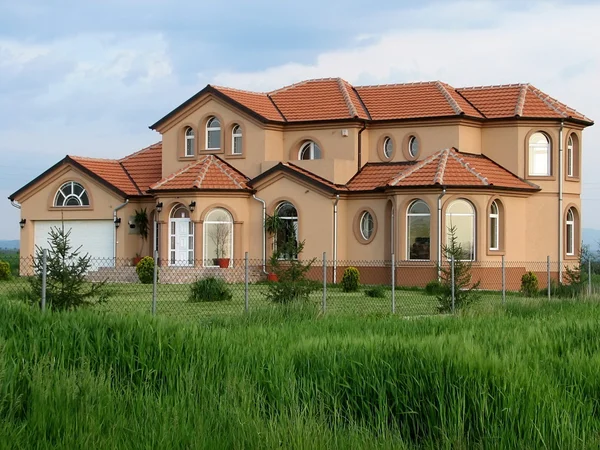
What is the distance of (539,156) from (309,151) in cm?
944

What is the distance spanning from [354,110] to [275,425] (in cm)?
3249

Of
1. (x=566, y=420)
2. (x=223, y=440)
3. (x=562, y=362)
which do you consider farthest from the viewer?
(x=562, y=362)

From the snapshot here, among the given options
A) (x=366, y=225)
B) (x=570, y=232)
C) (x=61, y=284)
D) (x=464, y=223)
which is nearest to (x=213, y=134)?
(x=366, y=225)

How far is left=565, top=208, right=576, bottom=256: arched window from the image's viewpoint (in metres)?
41.6

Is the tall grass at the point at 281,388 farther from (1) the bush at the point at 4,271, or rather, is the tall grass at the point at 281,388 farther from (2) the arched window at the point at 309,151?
(2) the arched window at the point at 309,151

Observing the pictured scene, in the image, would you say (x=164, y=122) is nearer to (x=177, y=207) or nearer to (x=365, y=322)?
(x=177, y=207)

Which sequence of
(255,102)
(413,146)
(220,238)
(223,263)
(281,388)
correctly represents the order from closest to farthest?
(281,388) < (223,263) < (220,238) < (413,146) < (255,102)

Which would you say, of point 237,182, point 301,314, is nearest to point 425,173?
point 237,182

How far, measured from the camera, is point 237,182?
40906 mm

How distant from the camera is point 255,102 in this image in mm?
43250

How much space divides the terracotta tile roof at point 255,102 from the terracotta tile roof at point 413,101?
389 cm

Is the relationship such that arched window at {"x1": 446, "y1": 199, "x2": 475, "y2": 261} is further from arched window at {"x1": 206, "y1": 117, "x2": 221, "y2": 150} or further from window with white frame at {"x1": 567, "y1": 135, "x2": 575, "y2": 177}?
arched window at {"x1": 206, "y1": 117, "x2": 221, "y2": 150}

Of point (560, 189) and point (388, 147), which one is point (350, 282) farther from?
point (560, 189)

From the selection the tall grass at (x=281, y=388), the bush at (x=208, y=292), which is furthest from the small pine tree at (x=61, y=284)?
the bush at (x=208, y=292)
